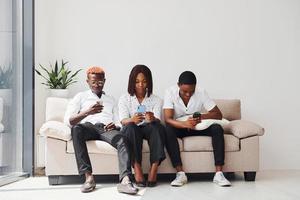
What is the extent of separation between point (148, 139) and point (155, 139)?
8cm

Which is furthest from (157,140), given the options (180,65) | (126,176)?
(180,65)

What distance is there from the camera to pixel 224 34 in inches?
179

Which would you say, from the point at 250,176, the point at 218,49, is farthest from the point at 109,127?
the point at 218,49

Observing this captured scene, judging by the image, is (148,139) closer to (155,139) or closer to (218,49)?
(155,139)

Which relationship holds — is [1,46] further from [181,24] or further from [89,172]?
[181,24]

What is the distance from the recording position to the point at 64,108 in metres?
3.98

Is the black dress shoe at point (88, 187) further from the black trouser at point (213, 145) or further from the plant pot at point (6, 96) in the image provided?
the plant pot at point (6, 96)

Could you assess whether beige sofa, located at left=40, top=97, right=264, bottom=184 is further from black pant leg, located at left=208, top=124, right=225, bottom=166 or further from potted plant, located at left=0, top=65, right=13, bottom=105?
potted plant, located at left=0, top=65, right=13, bottom=105

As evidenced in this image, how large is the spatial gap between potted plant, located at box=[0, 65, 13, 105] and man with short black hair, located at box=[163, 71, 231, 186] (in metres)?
1.49

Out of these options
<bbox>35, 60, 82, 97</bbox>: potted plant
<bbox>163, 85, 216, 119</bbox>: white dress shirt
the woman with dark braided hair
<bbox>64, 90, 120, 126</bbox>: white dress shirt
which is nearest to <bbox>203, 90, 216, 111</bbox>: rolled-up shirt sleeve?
<bbox>163, 85, 216, 119</bbox>: white dress shirt

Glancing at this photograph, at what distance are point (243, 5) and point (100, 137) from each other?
2.27 m

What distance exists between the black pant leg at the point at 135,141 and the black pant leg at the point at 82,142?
0.29m

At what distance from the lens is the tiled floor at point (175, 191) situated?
119 inches

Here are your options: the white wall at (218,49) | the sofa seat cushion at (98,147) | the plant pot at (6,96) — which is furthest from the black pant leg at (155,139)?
the plant pot at (6,96)
